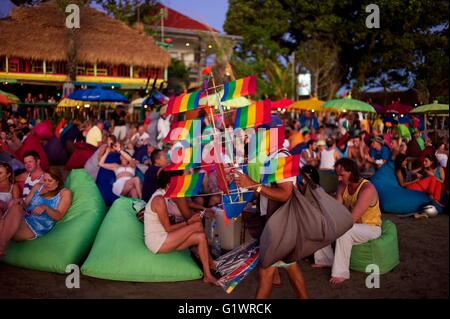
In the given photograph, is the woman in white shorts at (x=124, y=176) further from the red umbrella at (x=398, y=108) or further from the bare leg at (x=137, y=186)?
the red umbrella at (x=398, y=108)

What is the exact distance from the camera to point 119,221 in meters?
4.79

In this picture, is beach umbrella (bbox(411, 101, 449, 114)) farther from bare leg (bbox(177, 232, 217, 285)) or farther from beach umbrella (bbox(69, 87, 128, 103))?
bare leg (bbox(177, 232, 217, 285))

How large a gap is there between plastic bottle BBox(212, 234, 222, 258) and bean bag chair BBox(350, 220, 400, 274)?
1.36 m

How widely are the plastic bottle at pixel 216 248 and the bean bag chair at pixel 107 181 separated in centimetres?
217

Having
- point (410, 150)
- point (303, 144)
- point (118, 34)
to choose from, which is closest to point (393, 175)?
point (410, 150)

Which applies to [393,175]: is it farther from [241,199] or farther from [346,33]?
[241,199]

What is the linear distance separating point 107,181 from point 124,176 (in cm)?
31

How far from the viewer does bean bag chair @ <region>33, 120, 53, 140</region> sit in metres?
8.74

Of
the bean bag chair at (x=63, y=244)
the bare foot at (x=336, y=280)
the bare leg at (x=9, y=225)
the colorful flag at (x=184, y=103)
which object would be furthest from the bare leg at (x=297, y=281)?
the bare leg at (x=9, y=225)

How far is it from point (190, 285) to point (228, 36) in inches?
815

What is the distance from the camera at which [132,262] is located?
14.3ft

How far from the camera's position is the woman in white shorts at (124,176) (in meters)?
6.68

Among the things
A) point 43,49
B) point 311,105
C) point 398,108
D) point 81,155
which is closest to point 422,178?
point 43,49

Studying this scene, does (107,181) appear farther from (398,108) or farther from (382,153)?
(398,108)
